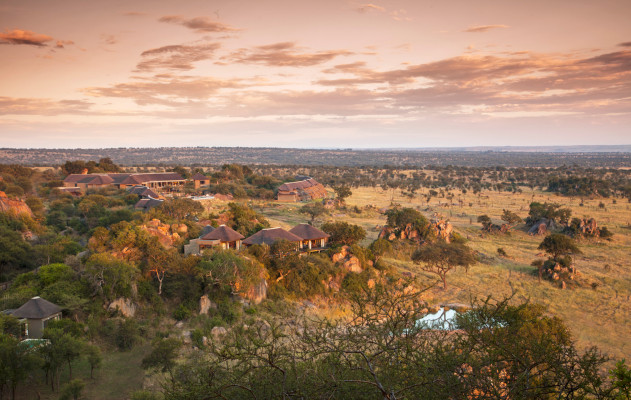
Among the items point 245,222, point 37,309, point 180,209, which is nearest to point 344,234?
point 245,222

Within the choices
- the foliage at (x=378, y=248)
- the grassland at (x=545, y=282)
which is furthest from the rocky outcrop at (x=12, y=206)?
the foliage at (x=378, y=248)

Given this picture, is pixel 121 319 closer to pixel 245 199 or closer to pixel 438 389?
pixel 438 389

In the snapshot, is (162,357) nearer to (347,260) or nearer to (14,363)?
(14,363)

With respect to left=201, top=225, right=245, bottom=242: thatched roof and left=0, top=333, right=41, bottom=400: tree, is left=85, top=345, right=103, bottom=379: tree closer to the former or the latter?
left=0, top=333, right=41, bottom=400: tree

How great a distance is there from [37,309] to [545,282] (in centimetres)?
2790

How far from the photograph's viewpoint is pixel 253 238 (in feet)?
87.2

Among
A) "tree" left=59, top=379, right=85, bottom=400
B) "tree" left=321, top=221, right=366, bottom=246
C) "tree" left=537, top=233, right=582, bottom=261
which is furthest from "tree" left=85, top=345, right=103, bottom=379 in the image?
"tree" left=537, top=233, right=582, bottom=261

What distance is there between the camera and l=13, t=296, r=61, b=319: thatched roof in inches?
635

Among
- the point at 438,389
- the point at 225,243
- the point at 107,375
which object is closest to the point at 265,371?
the point at 438,389

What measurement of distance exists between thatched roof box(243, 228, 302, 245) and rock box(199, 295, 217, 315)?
6233 millimetres

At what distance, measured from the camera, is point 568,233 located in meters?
37.5

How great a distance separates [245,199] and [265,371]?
49.6 meters

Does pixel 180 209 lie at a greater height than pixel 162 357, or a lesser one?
greater

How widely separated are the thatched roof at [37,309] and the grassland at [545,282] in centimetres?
1680
